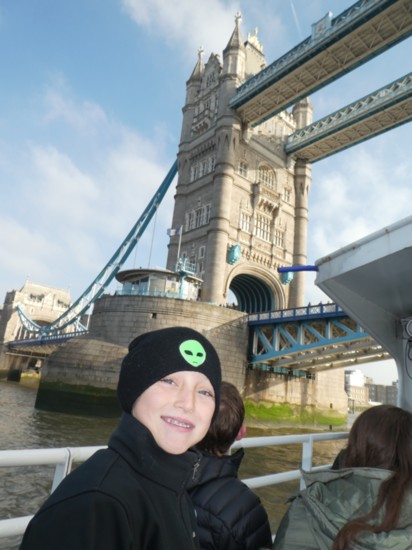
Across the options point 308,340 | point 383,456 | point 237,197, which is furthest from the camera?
point 237,197

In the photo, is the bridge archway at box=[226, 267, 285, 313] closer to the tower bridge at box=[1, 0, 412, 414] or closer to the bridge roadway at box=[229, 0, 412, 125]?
the tower bridge at box=[1, 0, 412, 414]

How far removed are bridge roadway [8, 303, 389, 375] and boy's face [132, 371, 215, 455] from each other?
1922 cm

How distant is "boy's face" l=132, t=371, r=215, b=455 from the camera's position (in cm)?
127

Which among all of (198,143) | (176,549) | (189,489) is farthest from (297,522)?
(198,143)

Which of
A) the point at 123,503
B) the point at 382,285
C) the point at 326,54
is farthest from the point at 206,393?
the point at 326,54

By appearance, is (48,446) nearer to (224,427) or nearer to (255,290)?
(224,427)

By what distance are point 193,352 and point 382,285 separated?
11.3 ft

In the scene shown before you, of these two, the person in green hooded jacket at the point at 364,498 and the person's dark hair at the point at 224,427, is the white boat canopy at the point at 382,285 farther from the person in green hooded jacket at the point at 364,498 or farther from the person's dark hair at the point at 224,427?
the person's dark hair at the point at 224,427

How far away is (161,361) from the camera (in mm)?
1408

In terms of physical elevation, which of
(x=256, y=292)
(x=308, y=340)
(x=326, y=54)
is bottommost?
(x=308, y=340)

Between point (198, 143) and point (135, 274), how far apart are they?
15.5 metres

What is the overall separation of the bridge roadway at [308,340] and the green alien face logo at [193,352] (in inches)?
755

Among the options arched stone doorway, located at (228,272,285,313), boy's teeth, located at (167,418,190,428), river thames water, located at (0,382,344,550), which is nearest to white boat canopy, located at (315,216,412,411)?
river thames water, located at (0,382,344,550)

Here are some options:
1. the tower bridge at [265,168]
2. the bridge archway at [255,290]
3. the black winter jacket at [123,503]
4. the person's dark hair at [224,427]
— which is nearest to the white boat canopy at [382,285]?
the person's dark hair at [224,427]
